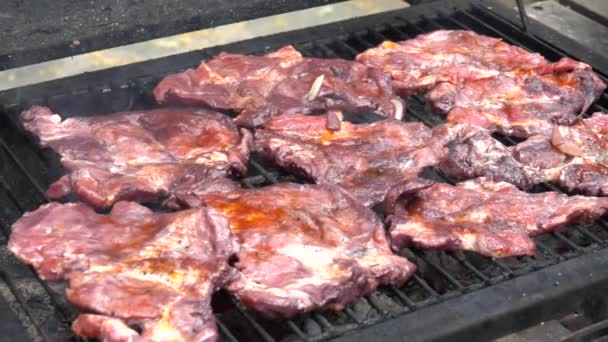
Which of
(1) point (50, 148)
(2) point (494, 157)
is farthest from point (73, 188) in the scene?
(2) point (494, 157)

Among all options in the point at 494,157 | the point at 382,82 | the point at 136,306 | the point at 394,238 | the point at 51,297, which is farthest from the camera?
the point at 382,82

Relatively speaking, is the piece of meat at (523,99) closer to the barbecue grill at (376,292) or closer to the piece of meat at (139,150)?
the barbecue grill at (376,292)

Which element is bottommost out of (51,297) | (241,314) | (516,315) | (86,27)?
(516,315)

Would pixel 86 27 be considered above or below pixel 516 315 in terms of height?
above

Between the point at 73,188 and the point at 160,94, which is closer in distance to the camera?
the point at 73,188

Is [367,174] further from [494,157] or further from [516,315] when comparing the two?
[516,315]

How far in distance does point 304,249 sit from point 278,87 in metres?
1.46

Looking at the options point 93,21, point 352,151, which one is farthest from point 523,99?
point 93,21

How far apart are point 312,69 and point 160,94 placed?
83 centimetres

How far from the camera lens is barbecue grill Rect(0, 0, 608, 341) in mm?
3545

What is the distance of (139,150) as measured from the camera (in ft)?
14.4

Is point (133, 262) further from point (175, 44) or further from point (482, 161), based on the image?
point (175, 44)

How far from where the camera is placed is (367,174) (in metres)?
4.38

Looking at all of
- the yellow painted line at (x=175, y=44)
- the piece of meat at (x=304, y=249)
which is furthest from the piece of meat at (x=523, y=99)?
the yellow painted line at (x=175, y=44)
